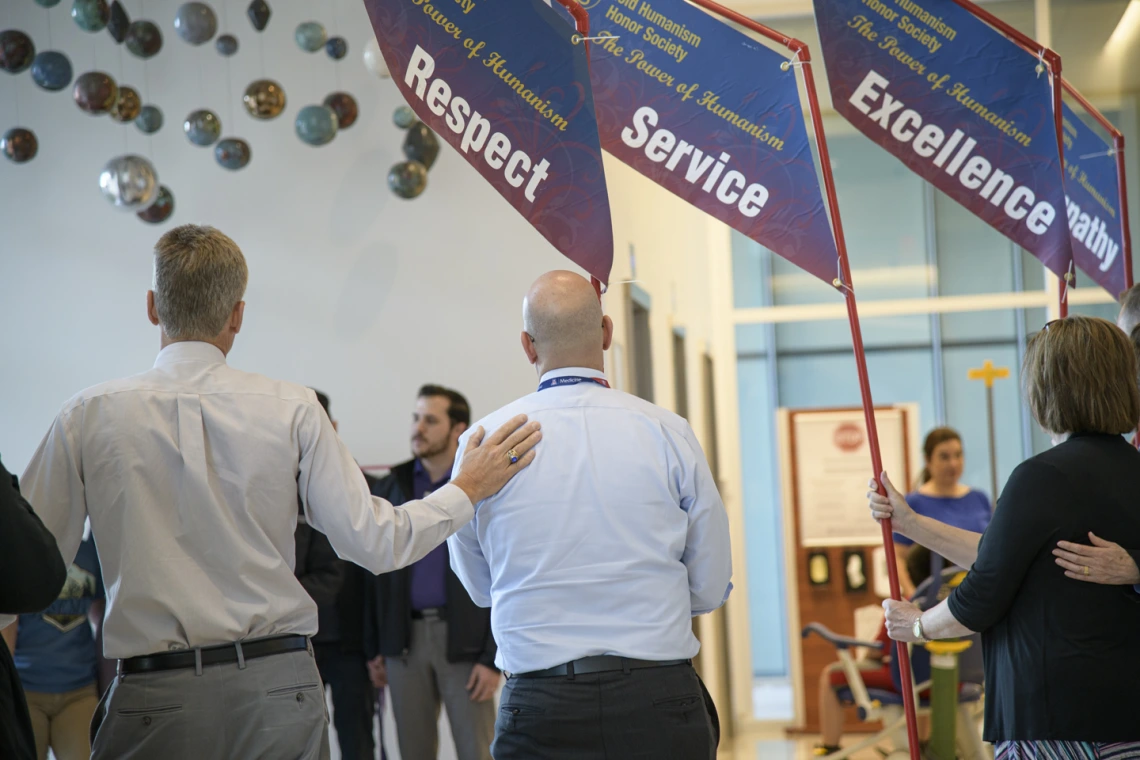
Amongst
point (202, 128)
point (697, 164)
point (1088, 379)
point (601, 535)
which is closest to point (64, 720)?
point (202, 128)

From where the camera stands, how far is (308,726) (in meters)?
2.08

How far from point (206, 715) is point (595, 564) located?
0.73 meters

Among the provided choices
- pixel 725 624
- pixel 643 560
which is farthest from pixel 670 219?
pixel 643 560

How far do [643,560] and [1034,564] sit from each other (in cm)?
70

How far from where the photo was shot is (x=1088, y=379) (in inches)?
83.4

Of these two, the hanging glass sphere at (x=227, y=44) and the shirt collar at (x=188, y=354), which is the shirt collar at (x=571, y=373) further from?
the hanging glass sphere at (x=227, y=44)

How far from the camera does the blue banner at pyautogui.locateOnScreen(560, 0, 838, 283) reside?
9.07 ft

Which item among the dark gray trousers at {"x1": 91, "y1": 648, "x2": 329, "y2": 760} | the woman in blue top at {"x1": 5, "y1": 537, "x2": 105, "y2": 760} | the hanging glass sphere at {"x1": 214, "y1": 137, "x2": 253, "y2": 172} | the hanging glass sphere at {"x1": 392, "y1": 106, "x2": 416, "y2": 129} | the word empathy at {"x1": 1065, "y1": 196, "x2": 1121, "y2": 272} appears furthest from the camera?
the hanging glass sphere at {"x1": 392, "y1": 106, "x2": 416, "y2": 129}

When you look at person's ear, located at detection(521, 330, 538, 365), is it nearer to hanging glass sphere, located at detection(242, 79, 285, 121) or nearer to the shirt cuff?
the shirt cuff

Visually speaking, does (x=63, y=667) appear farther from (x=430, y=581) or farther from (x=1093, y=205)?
(x=1093, y=205)

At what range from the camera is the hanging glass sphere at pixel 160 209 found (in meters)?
4.74

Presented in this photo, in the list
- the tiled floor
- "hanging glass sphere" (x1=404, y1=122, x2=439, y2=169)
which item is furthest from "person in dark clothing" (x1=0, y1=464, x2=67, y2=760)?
the tiled floor

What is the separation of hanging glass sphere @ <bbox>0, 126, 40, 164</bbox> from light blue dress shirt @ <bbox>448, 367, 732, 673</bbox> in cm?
291

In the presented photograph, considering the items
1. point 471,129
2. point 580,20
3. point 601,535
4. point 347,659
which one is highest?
point 580,20
